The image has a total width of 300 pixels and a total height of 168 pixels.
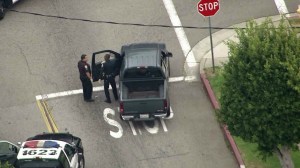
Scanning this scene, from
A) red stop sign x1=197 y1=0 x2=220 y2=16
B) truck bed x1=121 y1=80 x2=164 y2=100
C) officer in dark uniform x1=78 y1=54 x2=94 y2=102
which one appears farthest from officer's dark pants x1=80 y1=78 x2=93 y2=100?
red stop sign x1=197 y1=0 x2=220 y2=16

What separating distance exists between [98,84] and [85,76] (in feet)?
5.98

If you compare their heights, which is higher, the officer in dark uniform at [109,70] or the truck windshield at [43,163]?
the officer in dark uniform at [109,70]

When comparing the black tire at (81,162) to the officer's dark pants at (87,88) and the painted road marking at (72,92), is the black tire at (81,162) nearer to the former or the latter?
the officer's dark pants at (87,88)

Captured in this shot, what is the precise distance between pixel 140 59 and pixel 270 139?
22.7 feet

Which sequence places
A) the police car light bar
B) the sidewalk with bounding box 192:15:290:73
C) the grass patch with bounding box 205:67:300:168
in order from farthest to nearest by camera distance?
the sidewalk with bounding box 192:15:290:73 → the grass patch with bounding box 205:67:300:168 → the police car light bar

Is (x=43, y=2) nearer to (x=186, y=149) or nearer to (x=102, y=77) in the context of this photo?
(x=102, y=77)

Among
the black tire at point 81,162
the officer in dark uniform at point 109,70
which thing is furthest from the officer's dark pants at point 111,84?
the black tire at point 81,162

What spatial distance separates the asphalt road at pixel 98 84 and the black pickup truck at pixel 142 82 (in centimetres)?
98

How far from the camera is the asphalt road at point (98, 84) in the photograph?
27328 millimetres

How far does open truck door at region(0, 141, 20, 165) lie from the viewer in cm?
2539

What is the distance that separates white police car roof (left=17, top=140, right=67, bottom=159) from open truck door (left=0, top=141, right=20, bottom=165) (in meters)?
0.64

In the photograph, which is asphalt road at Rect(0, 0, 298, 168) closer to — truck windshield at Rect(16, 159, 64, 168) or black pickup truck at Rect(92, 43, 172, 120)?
black pickup truck at Rect(92, 43, 172, 120)

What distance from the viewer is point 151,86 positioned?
93.2 feet

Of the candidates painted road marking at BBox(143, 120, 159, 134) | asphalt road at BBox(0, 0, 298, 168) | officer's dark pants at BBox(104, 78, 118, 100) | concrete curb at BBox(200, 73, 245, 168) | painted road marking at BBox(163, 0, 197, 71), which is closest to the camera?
concrete curb at BBox(200, 73, 245, 168)
